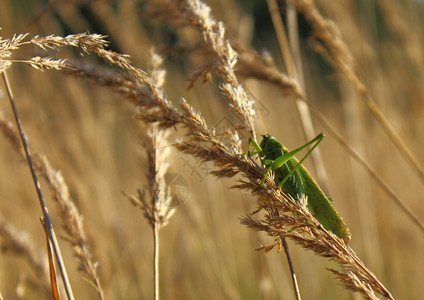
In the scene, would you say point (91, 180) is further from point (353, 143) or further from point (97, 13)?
point (353, 143)

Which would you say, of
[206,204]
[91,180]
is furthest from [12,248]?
[206,204]

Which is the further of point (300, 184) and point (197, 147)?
point (300, 184)

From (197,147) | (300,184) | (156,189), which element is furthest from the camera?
(300,184)

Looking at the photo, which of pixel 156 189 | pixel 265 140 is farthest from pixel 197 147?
pixel 265 140

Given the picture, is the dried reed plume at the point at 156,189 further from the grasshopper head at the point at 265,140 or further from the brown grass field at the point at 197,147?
the grasshopper head at the point at 265,140

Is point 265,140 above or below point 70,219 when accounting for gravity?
above

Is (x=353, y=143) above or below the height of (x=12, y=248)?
above

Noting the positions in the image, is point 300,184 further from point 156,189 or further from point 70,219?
point 70,219
